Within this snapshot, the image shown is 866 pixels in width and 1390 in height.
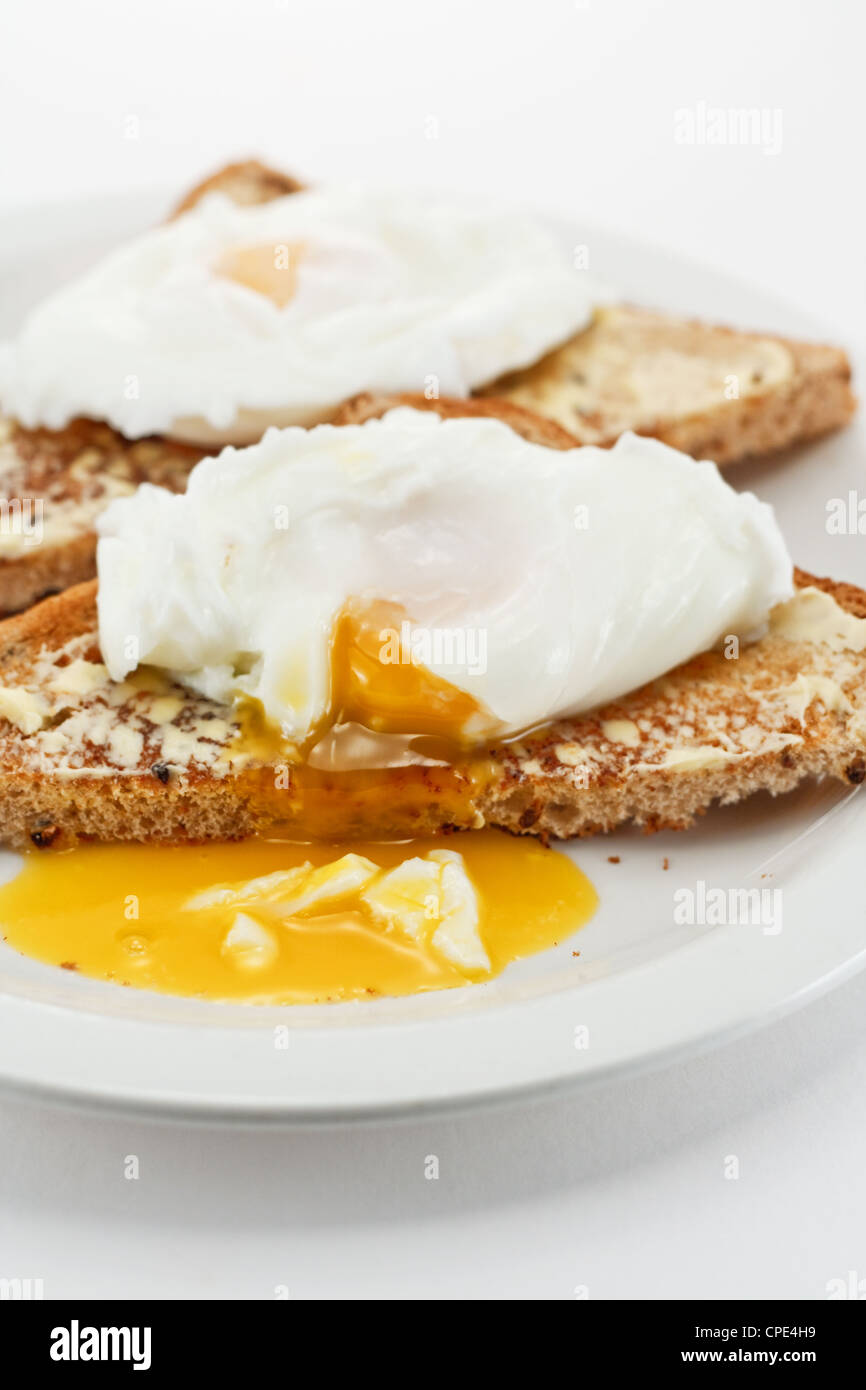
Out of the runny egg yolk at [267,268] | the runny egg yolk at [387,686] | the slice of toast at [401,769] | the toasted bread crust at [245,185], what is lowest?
the slice of toast at [401,769]

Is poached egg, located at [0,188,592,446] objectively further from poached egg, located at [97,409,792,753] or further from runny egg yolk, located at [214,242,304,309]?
poached egg, located at [97,409,792,753]

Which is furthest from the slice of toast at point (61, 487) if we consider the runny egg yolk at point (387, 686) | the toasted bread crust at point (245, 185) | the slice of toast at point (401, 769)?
the toasted bread crust at point (245, 185)

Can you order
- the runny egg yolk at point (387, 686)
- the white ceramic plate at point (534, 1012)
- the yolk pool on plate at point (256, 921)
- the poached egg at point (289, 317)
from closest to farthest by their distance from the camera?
the white ceramic plate at point (534, 1012), the yolk pool on plate at point (256, 921), the runny egg yolk at point (387, 686), the poached egg at point (289, 317)

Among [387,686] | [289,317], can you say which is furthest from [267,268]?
[387,686]

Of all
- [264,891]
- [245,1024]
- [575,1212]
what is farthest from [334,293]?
[575,1212]

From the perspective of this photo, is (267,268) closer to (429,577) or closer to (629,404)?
(629,404)

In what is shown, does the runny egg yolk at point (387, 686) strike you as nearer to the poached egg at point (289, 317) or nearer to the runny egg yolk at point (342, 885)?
the runny egg yolk at point (342, 885)

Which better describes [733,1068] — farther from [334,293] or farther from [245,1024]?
[334,293]
